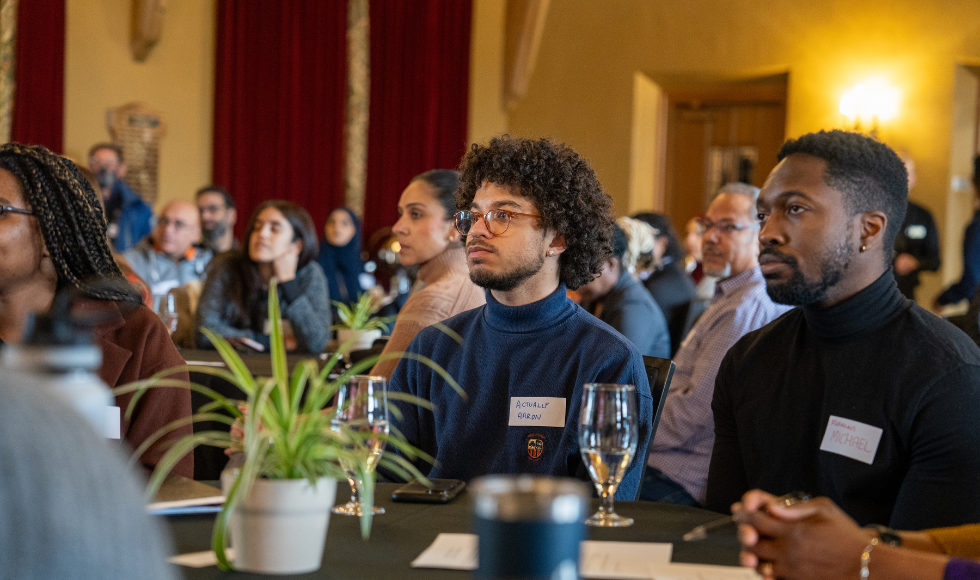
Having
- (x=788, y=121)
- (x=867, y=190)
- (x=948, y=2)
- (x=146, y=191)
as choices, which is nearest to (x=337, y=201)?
(x=146, y=191)

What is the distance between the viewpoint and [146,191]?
8297 millimetres

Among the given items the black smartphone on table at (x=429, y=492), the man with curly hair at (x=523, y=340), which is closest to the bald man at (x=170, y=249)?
the man with curly hair at (x=523, y=340)

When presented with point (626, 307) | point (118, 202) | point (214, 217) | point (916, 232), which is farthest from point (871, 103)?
point (118, 202)

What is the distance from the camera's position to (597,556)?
1196 mm

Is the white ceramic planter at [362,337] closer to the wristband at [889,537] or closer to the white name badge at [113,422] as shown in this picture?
the white name badge at [113,422]

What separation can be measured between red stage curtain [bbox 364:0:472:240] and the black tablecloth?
7.73 m

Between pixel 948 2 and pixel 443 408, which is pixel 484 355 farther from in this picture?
pixel 948 2

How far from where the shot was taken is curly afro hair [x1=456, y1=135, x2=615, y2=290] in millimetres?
2254

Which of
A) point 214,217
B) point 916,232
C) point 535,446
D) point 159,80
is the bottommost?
point 535,446

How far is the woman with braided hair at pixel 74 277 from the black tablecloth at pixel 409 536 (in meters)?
0.50

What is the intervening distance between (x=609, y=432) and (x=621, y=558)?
0.81 feet

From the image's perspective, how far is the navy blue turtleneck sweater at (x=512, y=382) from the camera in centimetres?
192

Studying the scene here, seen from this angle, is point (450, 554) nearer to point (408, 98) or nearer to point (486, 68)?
point (408, 98)

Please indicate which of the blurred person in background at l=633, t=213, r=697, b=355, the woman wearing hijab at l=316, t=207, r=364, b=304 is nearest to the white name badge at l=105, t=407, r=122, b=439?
the blurred person in background at l=633, t=213, r=697, b=355
